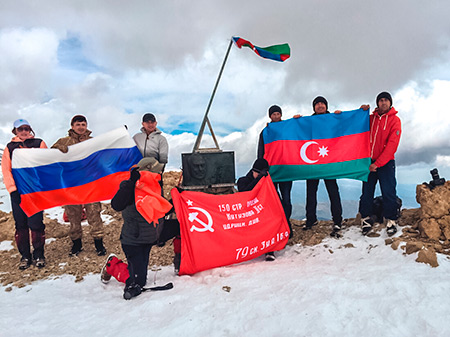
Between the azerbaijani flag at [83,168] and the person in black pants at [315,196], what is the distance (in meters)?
3.73

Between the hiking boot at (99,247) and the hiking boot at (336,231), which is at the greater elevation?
the hiking boot at (336,231)

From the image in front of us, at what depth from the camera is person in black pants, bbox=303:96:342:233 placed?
5863 millimetres

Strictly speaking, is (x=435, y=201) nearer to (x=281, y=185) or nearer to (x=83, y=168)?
(x=281, y=185)

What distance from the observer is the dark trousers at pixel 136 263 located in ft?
13.2

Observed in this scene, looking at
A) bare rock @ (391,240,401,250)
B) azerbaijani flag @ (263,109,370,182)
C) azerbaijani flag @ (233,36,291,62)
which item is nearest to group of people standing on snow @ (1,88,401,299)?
azerbaijani flag @ (263,109,370,182)

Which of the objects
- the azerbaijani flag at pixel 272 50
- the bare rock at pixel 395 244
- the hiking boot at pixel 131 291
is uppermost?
the azerbaijani flag at pixel 272 50

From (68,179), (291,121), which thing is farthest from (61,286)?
(291,121)

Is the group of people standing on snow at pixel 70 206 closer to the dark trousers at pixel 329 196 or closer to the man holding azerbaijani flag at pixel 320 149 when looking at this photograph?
the man holding azerbaijani flag at pixel 320 149

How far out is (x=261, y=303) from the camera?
10.9ft

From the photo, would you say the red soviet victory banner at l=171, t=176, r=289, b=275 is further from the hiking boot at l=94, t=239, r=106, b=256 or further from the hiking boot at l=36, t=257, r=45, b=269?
the hiking boot at l=36, t=257, r=45, b=269

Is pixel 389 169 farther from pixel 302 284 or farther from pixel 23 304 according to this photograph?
pixel 23 304

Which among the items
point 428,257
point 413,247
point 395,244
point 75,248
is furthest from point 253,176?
point 75,248

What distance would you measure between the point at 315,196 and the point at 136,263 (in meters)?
3.96

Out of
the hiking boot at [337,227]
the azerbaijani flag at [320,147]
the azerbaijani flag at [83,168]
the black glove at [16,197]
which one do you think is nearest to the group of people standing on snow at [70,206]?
the black glove at [16,197]
